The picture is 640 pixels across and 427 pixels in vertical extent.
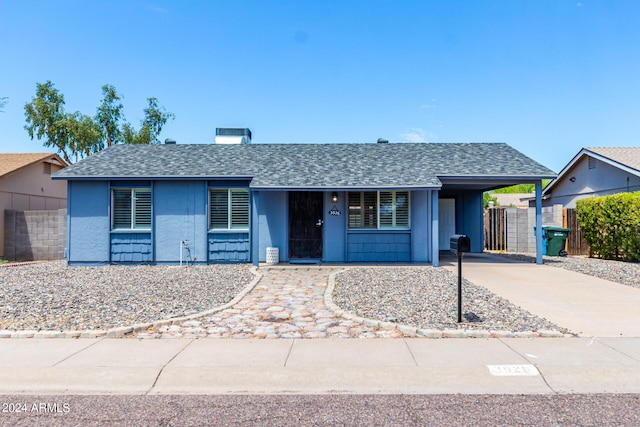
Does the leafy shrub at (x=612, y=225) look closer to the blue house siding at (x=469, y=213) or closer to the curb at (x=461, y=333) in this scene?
the blue house siding at (x=469, y=213)

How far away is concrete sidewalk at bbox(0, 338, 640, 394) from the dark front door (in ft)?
26.2

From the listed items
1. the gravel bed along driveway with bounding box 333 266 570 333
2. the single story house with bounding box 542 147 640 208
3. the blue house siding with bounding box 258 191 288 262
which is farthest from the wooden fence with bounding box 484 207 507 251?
the blue house siding with bounding box 258 191 288 262

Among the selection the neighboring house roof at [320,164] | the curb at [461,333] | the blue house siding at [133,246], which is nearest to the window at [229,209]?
the neighboring house roof at [320,164]

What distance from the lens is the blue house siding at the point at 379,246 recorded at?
12.8m

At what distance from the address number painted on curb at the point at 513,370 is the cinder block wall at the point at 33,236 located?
16.2m

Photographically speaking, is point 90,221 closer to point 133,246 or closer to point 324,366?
point 133,246

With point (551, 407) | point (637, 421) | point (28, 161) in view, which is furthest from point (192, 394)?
point (28, 161)

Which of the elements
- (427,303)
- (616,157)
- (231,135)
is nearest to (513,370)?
(427,303)

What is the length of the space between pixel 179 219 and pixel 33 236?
23.8ft

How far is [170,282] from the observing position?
31.0 ft

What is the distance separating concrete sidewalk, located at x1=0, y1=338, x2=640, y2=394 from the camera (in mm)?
3955

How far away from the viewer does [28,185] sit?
1770cm

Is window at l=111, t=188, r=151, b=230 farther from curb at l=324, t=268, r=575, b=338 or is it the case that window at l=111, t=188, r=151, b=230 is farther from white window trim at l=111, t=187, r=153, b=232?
curb at l=324, t=268, r=575, b=338

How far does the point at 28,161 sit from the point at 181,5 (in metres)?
10.6
